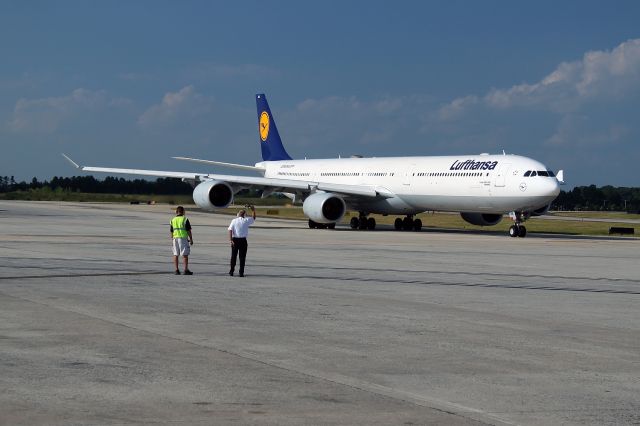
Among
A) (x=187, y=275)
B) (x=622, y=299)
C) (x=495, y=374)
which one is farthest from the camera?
(x=187, y=275)

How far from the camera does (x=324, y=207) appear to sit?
45688mm

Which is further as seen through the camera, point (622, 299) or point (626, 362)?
point (622, 299)

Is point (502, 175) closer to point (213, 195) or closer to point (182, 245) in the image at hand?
point (213, 195)

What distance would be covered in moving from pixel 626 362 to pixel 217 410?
503cm

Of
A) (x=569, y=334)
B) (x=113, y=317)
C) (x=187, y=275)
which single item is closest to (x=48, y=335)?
(x=113, y=317)

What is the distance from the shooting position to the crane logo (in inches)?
Result: 2408

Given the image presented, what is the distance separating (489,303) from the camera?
54.8 ft

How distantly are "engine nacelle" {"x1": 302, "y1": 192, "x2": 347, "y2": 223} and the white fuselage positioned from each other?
2.66 metres

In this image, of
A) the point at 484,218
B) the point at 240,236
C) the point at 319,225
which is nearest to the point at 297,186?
the point at 319,225

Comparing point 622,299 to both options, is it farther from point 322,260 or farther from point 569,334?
point 322,260

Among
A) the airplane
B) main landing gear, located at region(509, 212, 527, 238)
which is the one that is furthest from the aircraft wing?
main landing gear, located at region(509, 212, 527, 238)

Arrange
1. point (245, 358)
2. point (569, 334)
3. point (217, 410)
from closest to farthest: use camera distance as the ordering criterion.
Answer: point (217, 410) → point (245, 358) → point (569, 334)

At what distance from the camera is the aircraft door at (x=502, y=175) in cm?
4150

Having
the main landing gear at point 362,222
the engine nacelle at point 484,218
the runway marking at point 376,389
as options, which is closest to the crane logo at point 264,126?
the main landing gear at point 362,222
